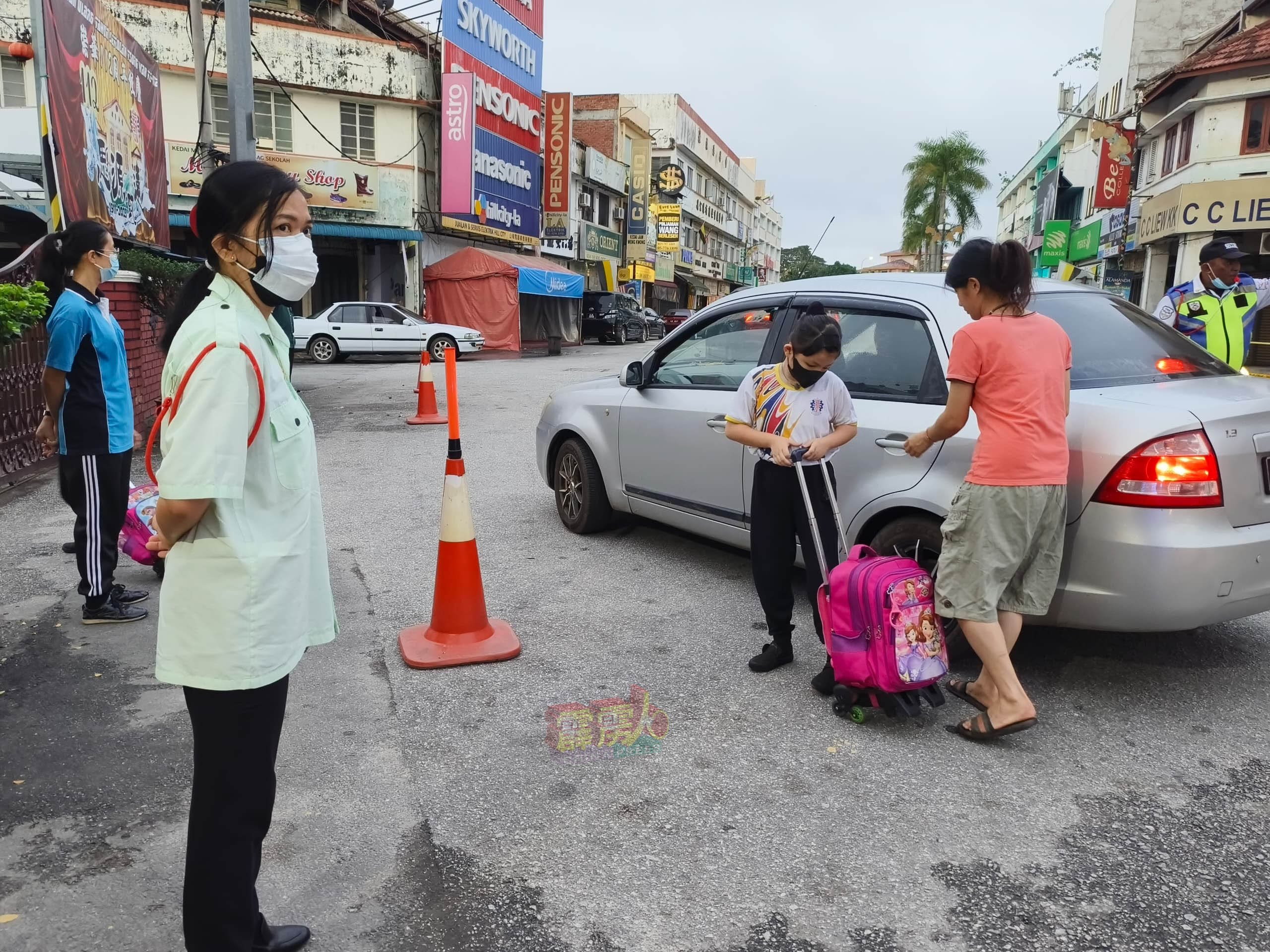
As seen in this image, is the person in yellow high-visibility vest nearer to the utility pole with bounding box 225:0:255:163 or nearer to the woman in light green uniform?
the woman in light green uniform

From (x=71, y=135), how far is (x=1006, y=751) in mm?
9677

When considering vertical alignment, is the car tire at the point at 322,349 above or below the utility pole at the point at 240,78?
below

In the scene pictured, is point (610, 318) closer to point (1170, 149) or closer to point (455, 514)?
point (1170, 149)

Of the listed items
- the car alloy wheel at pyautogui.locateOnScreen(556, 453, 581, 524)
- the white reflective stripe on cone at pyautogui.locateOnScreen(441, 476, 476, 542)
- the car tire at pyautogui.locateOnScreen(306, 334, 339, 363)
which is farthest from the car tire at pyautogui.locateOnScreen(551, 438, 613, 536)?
the car tire at pyautogui.locateOnScreen(306, 334, 339, 363)

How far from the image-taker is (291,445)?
2.04 metres

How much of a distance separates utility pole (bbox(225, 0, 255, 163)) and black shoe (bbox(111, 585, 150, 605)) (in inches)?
299

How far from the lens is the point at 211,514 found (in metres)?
1.93

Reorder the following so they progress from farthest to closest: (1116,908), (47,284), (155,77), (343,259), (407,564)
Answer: (343,259) < (155,77) < (407,564) < (47,284) < (1116,908)

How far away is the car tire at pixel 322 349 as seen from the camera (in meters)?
22.2

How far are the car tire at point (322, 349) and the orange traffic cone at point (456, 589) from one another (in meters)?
19.1

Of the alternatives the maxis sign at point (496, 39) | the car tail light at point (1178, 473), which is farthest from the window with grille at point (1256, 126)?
the car tail light at point (1178, 473)

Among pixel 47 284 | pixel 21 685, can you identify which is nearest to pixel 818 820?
pixel 21 685

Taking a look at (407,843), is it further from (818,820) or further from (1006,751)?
(1006,751)

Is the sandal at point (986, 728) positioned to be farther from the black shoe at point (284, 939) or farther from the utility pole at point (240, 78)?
the utility pole at point (240, 78)
